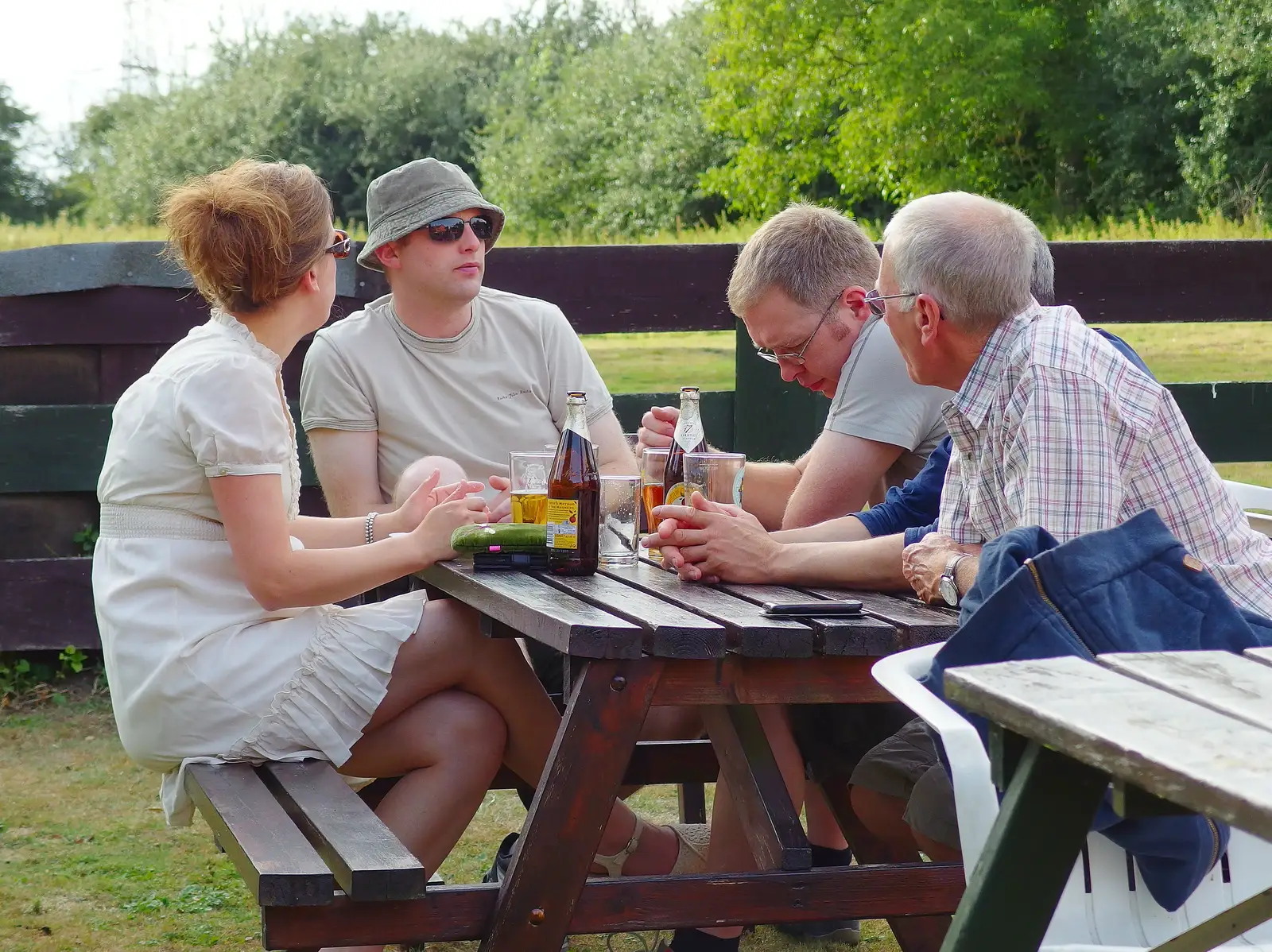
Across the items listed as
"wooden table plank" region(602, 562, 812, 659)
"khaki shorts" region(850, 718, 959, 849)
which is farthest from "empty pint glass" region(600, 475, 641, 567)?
"khaki shorts" region(850, 718, 959, 849)

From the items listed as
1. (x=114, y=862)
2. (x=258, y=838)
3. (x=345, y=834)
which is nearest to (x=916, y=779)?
(x=345, y=834)

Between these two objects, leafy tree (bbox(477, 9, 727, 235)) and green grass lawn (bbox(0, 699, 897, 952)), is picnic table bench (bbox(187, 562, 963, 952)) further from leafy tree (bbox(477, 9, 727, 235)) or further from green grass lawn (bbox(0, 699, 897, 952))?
leafy tree (bbox(477, 9, 727, 235))

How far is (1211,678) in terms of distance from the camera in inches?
52.6

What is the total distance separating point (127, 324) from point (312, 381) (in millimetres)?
1892

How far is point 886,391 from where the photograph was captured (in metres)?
2.95

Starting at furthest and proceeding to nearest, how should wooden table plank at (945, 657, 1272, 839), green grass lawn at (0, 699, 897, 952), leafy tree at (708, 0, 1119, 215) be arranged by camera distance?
leafy tree at (708, 0, 1119, 215), green grass lawn at (0, 699, 897, 952), wooden table plank at (945, 657, 1272, 839)

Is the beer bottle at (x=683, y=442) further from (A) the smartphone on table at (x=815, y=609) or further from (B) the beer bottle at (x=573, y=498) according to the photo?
(A) the smartphone on table at (x=815, y=609)

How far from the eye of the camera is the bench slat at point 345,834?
1978mm

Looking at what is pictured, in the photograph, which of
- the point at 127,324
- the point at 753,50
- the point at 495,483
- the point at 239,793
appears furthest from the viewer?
the point at 753,50

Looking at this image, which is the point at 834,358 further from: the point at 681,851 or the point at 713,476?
the point at 681,851

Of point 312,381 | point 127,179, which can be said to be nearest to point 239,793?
point 312,381

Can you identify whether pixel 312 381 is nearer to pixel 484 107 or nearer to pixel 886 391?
pixel 886 391

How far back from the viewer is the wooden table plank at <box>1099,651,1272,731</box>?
124 centimetres

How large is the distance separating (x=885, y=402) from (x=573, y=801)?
1.19 metres
